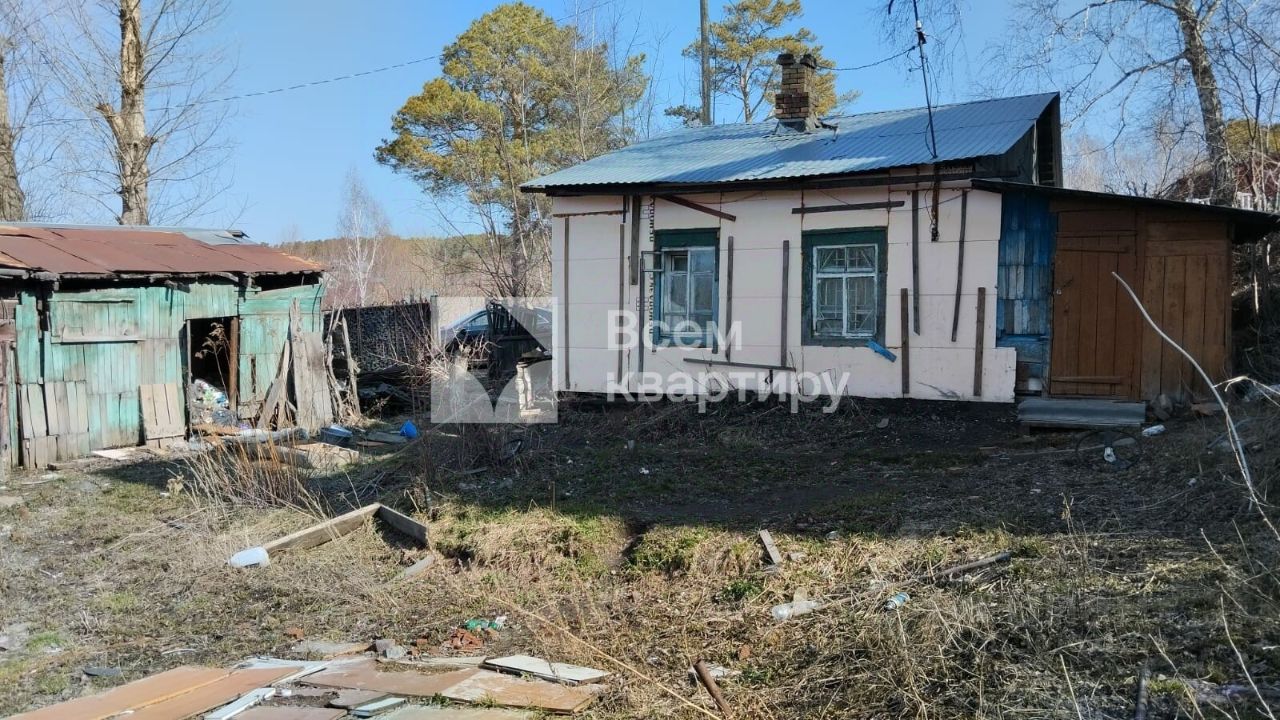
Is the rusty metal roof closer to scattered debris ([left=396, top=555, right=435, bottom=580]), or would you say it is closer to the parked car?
the parked car

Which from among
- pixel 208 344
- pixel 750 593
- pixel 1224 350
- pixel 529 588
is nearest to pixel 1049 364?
pixel 1224 350

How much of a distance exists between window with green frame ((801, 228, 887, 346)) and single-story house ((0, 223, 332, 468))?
7776mm

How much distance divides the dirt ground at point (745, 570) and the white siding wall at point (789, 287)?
1.93ft

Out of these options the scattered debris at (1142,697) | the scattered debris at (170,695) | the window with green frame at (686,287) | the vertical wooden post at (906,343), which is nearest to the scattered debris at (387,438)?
the window with green frame at (686,287)

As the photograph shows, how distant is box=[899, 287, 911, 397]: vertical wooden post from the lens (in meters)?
10.8

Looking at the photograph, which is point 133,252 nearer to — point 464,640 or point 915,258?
point 464,640

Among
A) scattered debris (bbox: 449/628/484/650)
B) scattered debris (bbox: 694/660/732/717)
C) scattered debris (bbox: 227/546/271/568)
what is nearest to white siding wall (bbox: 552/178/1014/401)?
scattered debris (bbox: 227/546/271/568)

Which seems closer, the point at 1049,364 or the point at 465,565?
the point at 465,565

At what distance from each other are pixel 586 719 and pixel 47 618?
4408 millimetres

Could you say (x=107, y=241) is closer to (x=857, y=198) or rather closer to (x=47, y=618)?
(x=47, y=618)

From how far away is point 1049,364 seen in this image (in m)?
10.1

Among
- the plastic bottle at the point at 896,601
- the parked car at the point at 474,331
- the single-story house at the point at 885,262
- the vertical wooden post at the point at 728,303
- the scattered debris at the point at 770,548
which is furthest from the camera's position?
the parked car at the point at 474,331

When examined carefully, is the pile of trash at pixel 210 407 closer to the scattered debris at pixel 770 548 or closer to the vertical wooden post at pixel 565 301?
the vertical wooden post at pixel 565 301

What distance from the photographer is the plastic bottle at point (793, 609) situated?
5.47 meters
